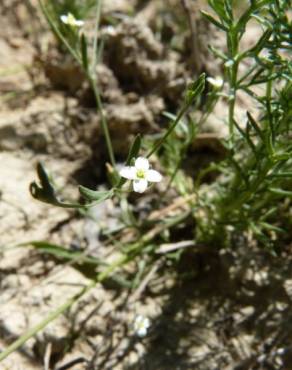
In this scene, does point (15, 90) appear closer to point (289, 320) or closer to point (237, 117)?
point (237, 117)

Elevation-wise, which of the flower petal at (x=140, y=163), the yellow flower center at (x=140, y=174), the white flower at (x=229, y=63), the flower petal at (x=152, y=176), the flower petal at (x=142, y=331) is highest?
the white flower at (x=229, y=63)

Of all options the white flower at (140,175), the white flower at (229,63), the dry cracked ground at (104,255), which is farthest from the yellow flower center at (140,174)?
the dry cracked ground at (104,255)

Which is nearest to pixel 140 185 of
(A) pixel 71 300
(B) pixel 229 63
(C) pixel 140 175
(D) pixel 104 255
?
(C) pixel 140 175

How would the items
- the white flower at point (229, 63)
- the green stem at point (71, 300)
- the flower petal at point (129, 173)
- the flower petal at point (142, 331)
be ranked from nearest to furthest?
the flower petal at point (129, 173) < the white flower at point (229, 63) < the green stem at point (71, 300) < the flower petal at point (142, 331)

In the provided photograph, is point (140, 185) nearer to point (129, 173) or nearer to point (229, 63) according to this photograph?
point (129, 173)

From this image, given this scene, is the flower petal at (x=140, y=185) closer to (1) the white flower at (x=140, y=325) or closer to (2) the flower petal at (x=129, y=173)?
(2) the flower petal at (x=129, y=173)

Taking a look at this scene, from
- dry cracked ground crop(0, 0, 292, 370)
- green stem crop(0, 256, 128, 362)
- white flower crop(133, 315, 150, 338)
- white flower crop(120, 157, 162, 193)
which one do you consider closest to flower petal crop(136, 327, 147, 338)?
white flower crop(133, 315, 150, 338)

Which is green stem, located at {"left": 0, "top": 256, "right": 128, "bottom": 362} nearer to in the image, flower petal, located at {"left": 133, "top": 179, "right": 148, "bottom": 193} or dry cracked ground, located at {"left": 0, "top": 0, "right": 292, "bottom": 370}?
dry cracked ground, located at {"left": 0, "top": 0, "right": 292, "bottom": 370}

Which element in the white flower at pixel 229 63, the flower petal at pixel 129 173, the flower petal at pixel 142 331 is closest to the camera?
the flower petal at pixel 129 173
